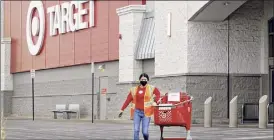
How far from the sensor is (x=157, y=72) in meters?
31.1

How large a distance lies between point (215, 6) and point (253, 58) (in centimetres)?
417

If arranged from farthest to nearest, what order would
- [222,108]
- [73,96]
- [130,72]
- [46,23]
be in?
[46,23], [73,96], [130,72], [222,108]

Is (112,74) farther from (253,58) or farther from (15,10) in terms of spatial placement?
(15,10)

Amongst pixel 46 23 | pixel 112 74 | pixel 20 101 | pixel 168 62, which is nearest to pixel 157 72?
pixel 168 62

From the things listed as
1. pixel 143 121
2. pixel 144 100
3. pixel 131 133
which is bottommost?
pixel 131 133

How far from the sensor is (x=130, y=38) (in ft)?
112

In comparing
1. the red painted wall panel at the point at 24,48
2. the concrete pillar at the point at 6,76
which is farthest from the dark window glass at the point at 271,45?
the concrete pillar at the point at 6,76

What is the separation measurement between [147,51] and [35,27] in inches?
621

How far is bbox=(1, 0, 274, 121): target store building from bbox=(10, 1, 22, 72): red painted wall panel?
1.72 m

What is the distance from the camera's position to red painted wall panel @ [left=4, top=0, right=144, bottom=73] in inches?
1447

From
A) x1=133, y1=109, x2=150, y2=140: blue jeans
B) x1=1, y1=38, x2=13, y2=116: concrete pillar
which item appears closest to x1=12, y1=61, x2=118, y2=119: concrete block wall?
x1=1, y1=38, x2=13, y2=116: concrete pillar

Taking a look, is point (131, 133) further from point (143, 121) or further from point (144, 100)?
point (144, 100)

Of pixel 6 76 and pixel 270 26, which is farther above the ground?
pixel 270 26

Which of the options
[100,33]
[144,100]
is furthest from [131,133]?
[100,33]
